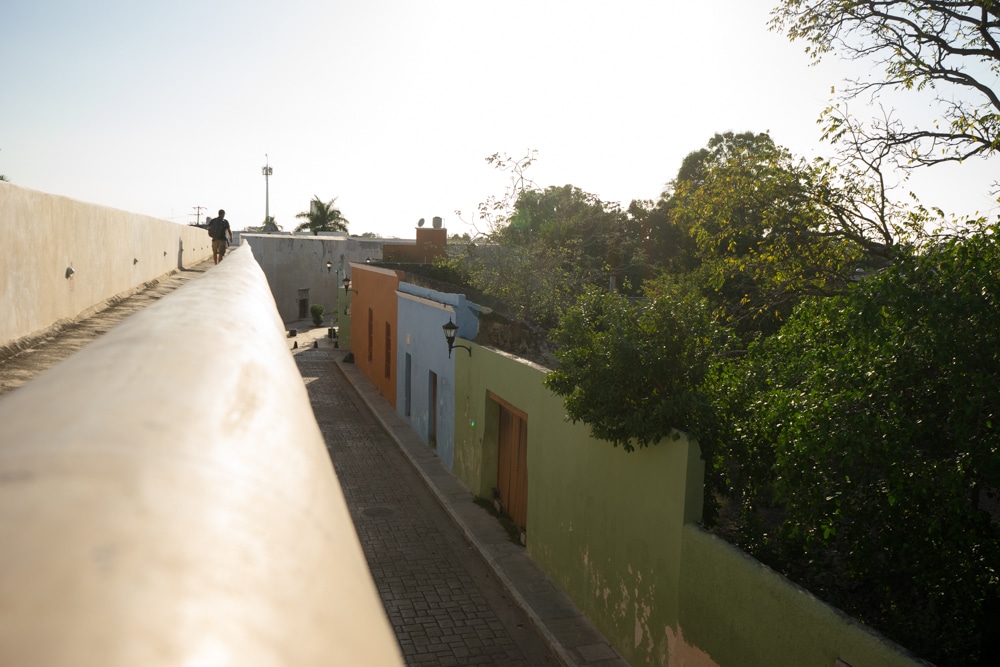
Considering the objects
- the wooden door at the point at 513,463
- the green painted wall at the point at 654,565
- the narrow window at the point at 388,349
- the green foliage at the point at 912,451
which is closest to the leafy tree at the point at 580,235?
the narrow window at the point at 388,349

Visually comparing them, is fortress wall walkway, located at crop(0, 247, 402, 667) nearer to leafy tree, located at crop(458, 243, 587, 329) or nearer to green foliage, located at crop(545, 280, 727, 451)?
green foliage, located at crop(545, 280, 727, 451)

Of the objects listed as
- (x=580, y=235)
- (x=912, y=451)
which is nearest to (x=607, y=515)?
(x=912, y=451)

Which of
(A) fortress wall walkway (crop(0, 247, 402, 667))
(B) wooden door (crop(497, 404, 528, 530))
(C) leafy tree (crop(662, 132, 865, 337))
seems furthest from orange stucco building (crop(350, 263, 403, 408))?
(A) fortress wall walkway (crop(0, 247, 402, 667))

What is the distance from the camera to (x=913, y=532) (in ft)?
17.9

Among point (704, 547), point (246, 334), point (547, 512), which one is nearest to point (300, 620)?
point (246, 334)

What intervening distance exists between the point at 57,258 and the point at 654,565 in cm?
616

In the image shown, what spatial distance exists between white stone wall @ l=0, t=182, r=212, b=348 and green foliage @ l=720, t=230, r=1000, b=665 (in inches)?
189

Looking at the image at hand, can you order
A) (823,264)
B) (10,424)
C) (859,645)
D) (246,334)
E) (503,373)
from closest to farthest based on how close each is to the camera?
(10,424)
(246,334)
(859,645)
(823,264)
(503,373)

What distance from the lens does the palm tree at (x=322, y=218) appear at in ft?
A: 178

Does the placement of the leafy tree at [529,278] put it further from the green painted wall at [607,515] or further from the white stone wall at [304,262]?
the white stone wall at [304,262]

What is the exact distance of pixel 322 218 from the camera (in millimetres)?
54312

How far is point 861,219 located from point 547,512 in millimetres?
5855

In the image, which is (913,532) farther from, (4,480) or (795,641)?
(4,480)

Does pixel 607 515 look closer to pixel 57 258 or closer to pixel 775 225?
pixel 775 225
